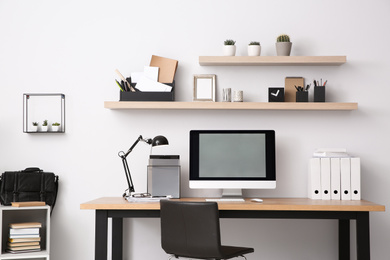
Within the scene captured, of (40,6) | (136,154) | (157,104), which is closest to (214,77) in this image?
(157,104)

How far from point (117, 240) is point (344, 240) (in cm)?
164

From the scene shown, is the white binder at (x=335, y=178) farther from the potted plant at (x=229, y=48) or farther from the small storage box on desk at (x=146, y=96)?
the small storage box on desk at (x=146, y=96)

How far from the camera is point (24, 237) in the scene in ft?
12.0

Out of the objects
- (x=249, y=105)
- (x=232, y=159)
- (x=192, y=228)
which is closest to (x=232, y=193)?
(x=232, y=159)

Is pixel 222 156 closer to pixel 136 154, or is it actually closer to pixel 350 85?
pixel 136 154

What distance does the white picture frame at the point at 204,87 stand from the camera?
389 centimetres

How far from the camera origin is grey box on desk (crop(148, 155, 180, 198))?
12.1 ft

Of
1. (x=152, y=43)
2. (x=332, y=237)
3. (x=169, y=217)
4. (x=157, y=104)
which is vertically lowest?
(x=332, y=237)

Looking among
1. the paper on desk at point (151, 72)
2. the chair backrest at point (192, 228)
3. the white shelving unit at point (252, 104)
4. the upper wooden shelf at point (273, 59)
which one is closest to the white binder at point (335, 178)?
the white shelving unit at point (252, 104)

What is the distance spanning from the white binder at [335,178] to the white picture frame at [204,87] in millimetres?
980

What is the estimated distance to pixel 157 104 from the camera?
376 centimetres

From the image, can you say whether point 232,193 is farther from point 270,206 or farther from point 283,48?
point 283,48

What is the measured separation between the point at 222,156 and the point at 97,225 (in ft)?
3.29

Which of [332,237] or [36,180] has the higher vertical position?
[36,180]
